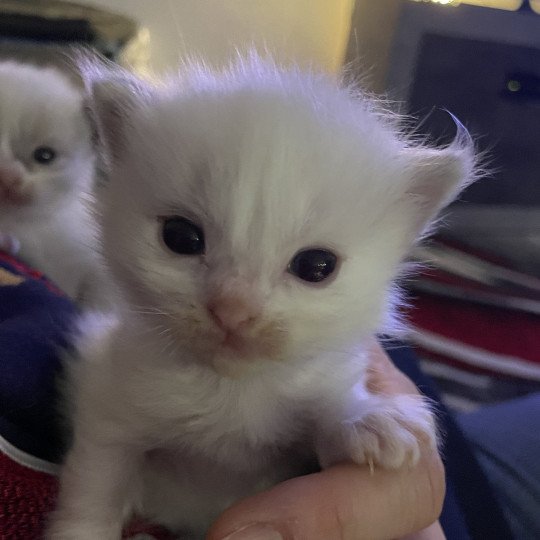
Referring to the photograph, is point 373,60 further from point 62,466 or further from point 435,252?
point 62,466

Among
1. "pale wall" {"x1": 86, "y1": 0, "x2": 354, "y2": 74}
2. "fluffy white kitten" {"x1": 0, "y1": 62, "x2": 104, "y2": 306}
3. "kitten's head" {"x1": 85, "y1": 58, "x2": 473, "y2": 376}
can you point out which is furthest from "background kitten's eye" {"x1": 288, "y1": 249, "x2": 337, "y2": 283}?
"pale wall" {"x1": 86, "y1": 0, "x2": 354, "y2": 74}

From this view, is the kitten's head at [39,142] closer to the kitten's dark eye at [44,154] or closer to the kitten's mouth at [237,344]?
the kitten's dark eye at [44,154]

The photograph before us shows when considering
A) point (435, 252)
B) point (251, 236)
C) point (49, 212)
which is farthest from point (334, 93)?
point (435, 252)

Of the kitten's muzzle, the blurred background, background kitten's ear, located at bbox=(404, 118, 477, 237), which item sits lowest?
the blurred background

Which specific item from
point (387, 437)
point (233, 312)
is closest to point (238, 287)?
point (233, 312)

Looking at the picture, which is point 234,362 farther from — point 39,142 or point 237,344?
point 39,142

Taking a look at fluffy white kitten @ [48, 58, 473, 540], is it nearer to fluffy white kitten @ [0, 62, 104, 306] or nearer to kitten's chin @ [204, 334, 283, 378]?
kitten's chin @ [204, 334, 283, 378]
